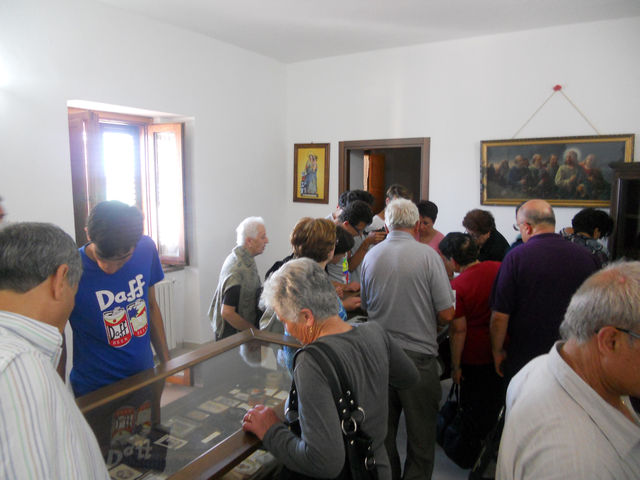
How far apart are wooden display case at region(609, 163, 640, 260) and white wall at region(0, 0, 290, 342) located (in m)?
4.26

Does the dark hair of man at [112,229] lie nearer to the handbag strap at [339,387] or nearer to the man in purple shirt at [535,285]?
the handbag strap at [339,387]

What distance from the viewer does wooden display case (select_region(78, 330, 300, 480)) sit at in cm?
138

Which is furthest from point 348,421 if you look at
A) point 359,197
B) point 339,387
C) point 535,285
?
point 359,197

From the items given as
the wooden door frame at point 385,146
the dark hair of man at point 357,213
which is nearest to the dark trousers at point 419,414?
the dark hair of man at point 357,213

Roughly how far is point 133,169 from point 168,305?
5.36ft

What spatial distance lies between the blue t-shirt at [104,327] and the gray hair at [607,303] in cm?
185

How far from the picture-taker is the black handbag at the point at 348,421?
1.36 meters

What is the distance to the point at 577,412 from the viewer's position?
3.29ft

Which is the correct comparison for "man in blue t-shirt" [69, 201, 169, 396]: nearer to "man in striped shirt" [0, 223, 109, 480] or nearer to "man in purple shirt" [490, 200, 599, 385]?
"man in striped shirt" [0, 223, 109, 480]

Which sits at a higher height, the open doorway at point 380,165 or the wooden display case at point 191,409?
the open doorway at point 380,165

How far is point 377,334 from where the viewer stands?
1579mm

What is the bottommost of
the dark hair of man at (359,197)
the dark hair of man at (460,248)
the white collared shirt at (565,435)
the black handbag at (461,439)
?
the black handbag at (461,439)

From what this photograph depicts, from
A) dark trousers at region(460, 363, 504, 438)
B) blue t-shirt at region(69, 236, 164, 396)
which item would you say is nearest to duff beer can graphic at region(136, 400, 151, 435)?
blue t-shirt at region(69, 236, 164, 396)

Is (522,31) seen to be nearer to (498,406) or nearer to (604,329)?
(498,406)
